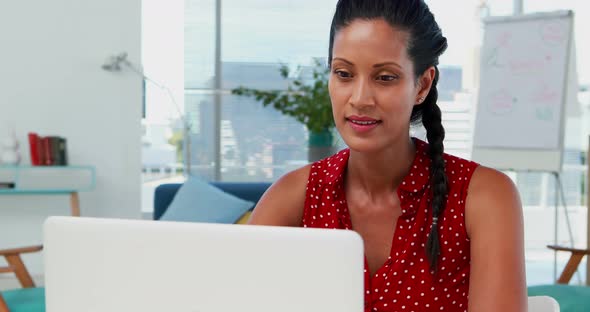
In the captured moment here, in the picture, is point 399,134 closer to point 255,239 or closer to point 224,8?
point 255,239

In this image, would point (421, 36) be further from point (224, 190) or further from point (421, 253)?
point (224, 190)

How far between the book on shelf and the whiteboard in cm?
259

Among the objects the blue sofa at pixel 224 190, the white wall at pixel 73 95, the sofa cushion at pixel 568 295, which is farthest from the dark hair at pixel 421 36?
the white wall at pixel 73 95

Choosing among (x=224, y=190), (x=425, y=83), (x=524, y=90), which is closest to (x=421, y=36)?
(x=425, y=83)

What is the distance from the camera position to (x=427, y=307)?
1354 mm

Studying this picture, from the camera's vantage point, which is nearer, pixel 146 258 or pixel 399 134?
pixel 146 258

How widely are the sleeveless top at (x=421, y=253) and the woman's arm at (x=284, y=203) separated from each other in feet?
0.25

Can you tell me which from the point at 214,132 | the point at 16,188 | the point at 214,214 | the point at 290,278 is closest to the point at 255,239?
the point at 290,278

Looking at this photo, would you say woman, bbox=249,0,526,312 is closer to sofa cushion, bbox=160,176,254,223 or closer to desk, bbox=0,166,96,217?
sofa cushion, bbox=160,176,254,223

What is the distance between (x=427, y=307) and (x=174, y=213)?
213cm

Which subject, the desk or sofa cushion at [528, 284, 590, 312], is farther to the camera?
the desk

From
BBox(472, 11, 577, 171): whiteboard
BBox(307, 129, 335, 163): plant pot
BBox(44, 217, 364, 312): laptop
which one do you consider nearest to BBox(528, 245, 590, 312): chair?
BBox(472, 11, 577, 171): whiteboard

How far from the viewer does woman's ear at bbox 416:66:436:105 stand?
1.40 metres

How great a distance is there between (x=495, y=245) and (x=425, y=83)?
1.15 feet
